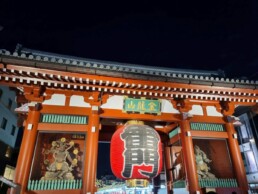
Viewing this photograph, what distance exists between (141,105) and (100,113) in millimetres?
1703

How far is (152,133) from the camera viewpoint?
261 inches

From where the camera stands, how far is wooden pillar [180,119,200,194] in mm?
7242

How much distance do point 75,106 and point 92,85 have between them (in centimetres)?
110

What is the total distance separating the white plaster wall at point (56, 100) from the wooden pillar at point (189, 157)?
4946mm

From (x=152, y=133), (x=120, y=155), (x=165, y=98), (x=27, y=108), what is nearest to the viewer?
(x=120, y=155)

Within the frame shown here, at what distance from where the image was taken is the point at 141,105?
8.06 metres

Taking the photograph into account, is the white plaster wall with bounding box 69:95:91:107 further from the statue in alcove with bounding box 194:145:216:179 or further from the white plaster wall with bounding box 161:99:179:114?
the statue in alcove with bounding box 194:145:216:179

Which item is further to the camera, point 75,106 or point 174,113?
point 174,113

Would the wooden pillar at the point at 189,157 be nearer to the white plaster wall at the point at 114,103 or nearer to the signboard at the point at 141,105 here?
the signboard at the point at 141,105

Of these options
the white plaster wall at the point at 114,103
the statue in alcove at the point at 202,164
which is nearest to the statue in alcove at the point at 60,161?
the white plaster wall at the point at 114,103

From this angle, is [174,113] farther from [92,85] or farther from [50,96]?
[50,96]

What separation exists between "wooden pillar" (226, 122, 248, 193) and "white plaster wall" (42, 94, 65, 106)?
7.07 meters

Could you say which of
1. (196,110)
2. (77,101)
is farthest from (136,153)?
(196,110)

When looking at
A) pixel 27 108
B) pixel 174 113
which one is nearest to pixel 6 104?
pixel 27 108
